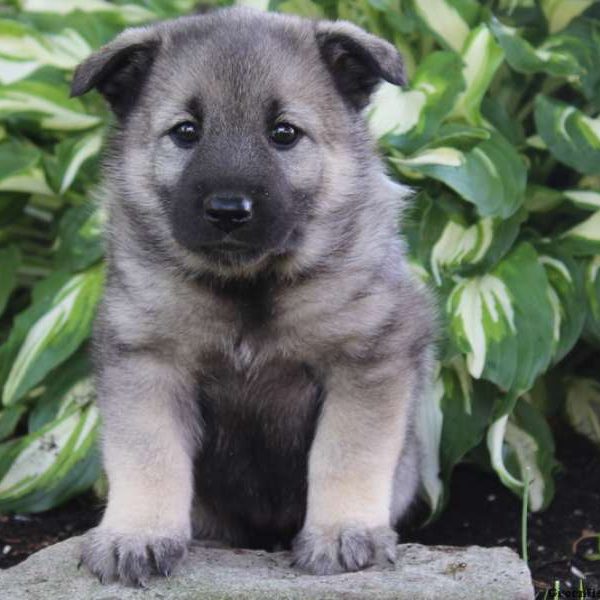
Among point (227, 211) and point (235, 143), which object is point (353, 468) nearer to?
point (227, 211)

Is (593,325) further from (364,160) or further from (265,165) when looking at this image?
(265,165)

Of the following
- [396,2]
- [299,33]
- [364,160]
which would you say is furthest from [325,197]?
[396,2]

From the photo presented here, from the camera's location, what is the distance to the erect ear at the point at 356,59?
11.8 feet

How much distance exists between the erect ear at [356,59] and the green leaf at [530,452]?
1420mm

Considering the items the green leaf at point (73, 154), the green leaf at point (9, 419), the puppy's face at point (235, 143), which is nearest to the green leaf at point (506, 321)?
the puppy's face at point (235, 143)

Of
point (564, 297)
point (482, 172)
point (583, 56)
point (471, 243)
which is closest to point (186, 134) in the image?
point (482, 172)

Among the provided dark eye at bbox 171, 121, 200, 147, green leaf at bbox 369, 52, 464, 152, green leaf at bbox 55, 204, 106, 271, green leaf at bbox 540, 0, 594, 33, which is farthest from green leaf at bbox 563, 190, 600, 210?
dark eye at bbox 171, 121, 200, 147

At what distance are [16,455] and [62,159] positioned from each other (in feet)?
3.86

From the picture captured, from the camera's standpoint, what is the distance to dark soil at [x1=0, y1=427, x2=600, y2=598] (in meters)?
4.45

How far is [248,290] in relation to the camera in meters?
3.64

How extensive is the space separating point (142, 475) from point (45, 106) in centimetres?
220

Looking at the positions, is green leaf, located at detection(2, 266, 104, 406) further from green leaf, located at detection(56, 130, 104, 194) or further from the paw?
the paw

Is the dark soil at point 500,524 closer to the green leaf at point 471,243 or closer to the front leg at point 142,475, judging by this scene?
the green leaf at point 471,243

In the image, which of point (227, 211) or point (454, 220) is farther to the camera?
point (454, 220)
